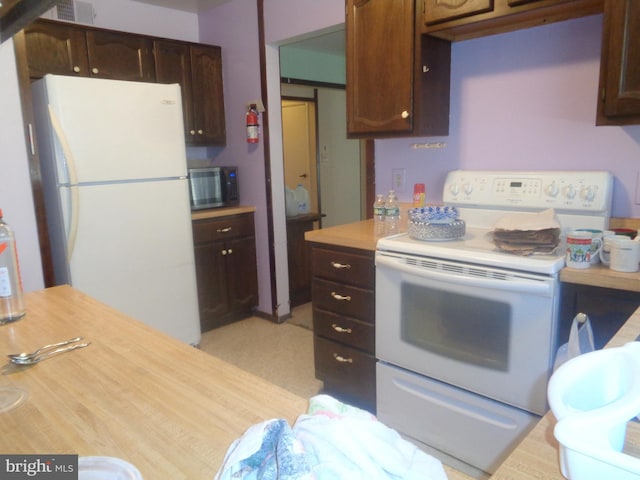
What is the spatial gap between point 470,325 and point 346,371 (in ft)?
2.52

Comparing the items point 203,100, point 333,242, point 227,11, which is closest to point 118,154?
point 203,100

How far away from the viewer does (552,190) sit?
1.99 metres

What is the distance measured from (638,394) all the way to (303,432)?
0.41 metres

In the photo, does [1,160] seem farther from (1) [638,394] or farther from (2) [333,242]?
(1) [638,394]

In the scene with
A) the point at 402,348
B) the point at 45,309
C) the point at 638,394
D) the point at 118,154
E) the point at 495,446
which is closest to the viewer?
the point at 638,394

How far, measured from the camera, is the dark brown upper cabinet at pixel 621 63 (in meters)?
1.54

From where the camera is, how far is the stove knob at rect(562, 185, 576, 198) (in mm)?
1937

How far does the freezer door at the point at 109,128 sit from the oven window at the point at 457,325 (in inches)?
67.4

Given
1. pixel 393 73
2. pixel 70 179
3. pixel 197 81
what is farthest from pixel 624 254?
pixel 197 81

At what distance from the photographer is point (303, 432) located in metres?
0.61

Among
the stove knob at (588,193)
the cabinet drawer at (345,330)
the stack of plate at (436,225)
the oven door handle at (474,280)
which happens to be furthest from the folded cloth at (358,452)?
the stove knob at (588,193)

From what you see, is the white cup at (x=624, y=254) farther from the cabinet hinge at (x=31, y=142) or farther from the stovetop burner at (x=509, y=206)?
the cabinet hinge at (x=31, y=142)

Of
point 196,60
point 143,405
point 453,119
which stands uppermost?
point 196,60

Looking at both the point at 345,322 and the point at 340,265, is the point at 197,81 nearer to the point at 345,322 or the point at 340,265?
the point at 340,265
